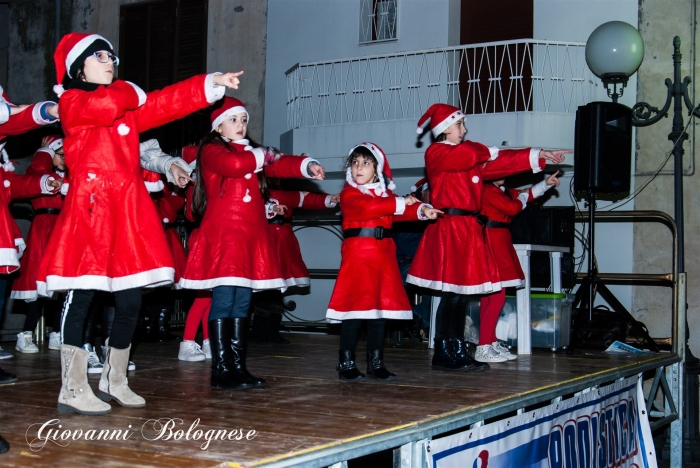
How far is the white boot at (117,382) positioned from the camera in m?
3.03

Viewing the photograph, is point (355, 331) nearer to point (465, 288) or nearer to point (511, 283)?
point (465, 288)

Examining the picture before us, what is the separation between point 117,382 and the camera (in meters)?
3.05

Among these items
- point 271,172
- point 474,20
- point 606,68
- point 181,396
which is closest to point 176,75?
point 474,20

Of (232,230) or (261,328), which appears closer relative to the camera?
(232,230)

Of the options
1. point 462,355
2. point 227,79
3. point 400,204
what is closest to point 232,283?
point 400,204

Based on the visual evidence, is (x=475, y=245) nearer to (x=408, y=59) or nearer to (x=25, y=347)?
(x=25, y=347)

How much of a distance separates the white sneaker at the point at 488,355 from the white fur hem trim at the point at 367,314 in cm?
126

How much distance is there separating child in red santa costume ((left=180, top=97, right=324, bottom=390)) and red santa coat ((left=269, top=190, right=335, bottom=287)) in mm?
1985

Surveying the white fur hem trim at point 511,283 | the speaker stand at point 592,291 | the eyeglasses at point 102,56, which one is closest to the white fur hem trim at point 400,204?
the white fur hem trim at point 511,283

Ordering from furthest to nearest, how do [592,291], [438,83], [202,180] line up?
[438,83]
[592,291]
[202,180]

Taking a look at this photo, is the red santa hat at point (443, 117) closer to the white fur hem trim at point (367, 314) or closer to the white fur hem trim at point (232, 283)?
the white fur hem trim at point (367, 314)

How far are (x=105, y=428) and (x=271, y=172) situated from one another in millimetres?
1859

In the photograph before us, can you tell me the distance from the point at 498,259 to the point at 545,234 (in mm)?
1539

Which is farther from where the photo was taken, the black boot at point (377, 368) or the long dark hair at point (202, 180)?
the black boot at point (377, 368)
